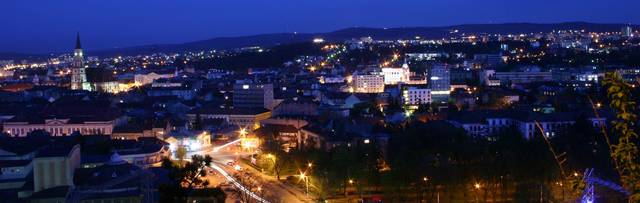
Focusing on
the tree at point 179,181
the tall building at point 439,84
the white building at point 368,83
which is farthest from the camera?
the white building at point 368,83

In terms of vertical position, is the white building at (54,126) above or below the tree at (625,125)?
below

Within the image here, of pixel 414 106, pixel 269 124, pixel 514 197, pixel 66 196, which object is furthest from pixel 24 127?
pixel 514 197

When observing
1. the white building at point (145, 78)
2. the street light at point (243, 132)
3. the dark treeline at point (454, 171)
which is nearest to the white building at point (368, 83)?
the street light at point (243, 132)

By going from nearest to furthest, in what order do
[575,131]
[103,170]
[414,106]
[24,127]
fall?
[103,170], [575,131], [24,127], [414,106]

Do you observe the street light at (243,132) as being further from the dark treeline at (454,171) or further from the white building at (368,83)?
the white building at (368,83)

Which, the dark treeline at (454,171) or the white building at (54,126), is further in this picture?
the white building at (54,126)

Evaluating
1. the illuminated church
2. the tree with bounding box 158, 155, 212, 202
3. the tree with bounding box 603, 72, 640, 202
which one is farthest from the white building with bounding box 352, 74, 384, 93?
the tree with bounding box 603, 72, 640, 202

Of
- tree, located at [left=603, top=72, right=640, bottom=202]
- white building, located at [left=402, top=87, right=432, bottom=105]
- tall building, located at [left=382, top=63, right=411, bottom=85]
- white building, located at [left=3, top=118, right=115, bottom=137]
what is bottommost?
Answer: white building, located at [left=3, top=118, right=115, bottom=137]

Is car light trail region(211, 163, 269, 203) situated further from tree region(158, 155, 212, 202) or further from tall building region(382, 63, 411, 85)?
tall building region(382, 63, 411, 85)

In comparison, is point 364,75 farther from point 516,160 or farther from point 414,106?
point 516,160
